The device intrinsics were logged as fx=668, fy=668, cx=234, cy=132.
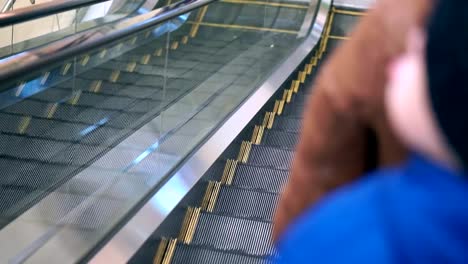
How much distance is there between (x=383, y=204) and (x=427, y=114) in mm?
105

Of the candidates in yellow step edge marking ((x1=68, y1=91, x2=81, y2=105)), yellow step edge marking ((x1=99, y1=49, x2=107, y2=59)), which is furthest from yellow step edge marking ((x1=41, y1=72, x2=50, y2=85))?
yellow step edge marking ((x1=68, y1=91, x2=81, y2=105))

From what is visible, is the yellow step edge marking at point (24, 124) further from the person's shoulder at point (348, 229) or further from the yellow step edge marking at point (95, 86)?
the person's shoulder at point (348, 229)

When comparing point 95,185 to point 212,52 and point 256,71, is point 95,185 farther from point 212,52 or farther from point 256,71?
point 256,71

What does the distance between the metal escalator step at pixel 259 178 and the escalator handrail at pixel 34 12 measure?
58.0 inches

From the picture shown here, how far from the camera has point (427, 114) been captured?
696 mm

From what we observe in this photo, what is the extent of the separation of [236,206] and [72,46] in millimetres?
1786

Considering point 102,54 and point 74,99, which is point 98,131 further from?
point 102,54

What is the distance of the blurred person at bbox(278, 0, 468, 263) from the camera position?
2.15ft

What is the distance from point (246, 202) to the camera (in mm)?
3883

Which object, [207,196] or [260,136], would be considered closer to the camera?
[207,196]

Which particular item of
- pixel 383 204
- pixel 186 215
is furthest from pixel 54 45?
pixel 383 204

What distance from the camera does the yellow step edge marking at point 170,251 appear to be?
3053mm

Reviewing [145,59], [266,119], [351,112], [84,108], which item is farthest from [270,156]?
[351,112]

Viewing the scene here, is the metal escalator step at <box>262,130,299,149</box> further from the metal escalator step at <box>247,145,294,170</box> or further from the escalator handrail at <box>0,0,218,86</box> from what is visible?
the escalator handrail at <box>0,0,218,86</box>
